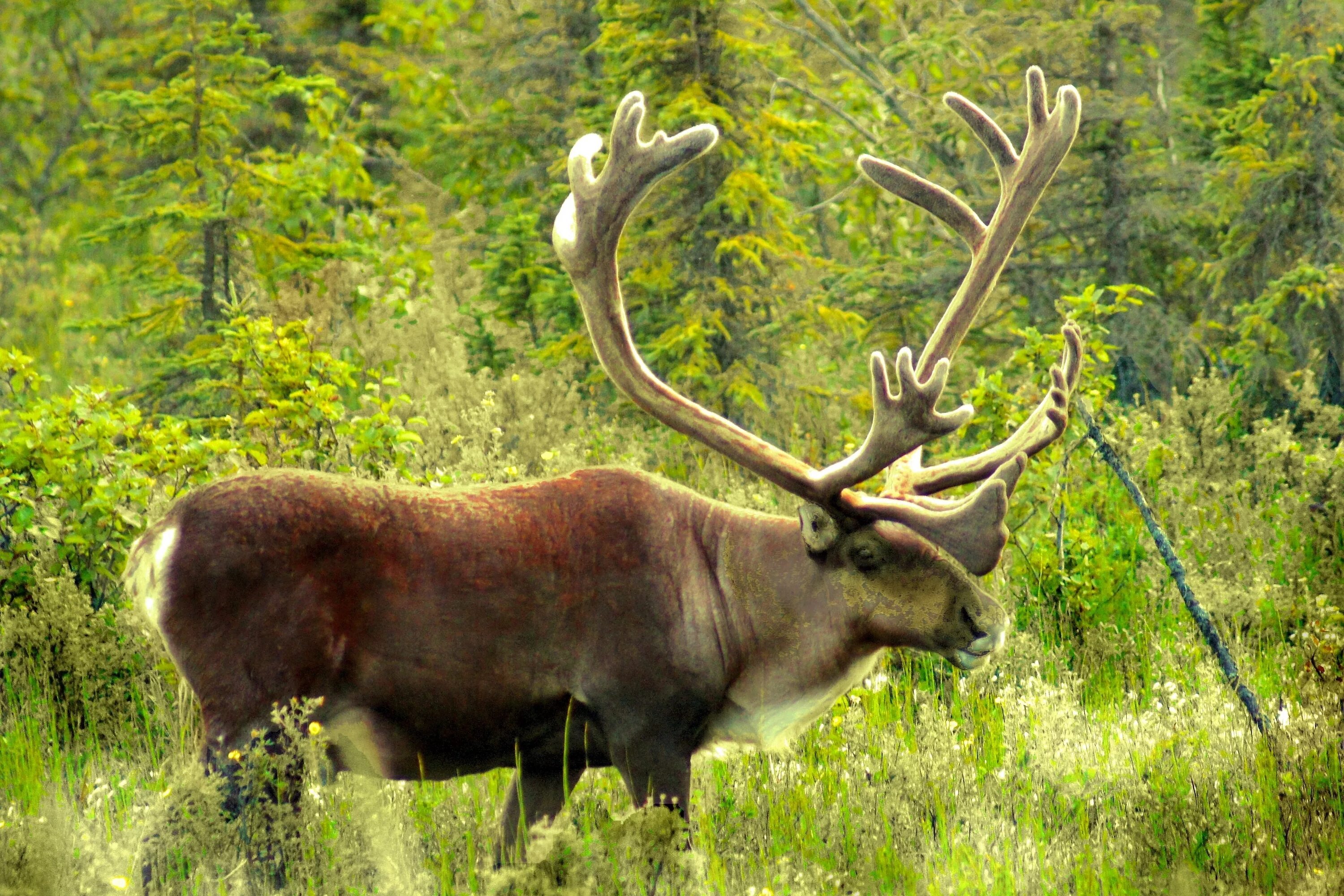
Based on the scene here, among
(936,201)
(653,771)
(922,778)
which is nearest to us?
(653,771)

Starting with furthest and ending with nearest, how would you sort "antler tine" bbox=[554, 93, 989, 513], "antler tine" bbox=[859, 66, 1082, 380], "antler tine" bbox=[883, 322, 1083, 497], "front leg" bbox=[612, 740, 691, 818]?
"antler tine" bbox=[859, 66, 1082, 380] → "antler tine" bbox=[883, 322, 1083, 497] → "antler tine" bbox=[554, 93, 989, 513] → "front leg" bbox=[612, 740, 691, 818]

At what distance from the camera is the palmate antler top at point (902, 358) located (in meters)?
3.83

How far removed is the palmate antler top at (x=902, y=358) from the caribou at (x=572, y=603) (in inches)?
0.5

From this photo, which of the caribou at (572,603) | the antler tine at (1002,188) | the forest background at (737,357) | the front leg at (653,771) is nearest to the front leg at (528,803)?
the caribou at (572,603)

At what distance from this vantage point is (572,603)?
3787 millimetres

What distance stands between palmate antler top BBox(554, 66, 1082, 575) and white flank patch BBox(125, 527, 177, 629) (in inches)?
52.2

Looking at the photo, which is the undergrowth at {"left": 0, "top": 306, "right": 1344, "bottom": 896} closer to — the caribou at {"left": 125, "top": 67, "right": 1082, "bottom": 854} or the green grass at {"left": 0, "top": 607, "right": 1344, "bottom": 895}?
the green grass at {"left": 0, "top": 607, "right": 1344, "bottom": 895}

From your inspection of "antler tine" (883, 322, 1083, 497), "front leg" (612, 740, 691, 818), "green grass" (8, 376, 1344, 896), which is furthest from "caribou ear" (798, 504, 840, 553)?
"green grass" (8, 376, 1344, 896)

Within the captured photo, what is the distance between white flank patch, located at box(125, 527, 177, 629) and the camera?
3613mm

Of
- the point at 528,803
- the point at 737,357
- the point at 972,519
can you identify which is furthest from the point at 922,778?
the point at 737,357

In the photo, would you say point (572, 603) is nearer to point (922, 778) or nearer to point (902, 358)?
point (902, 358)

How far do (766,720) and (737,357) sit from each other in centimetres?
608

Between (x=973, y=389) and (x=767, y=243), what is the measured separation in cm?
326

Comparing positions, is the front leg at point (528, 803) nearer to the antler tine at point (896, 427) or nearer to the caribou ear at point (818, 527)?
the caribou ear at point (818, 527)
